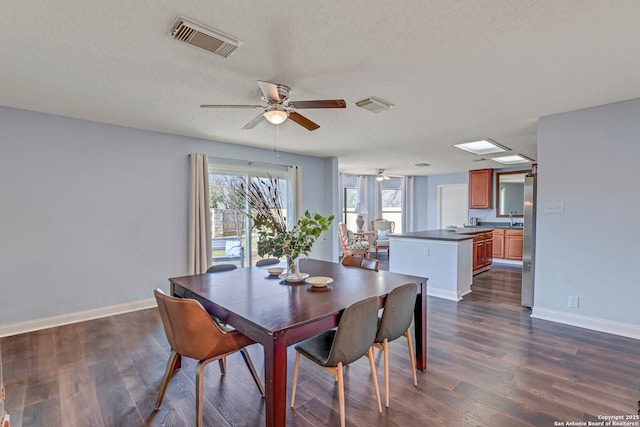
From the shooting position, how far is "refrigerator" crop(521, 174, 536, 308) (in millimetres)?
3980

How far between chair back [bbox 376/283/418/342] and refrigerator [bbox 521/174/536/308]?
2854 mm

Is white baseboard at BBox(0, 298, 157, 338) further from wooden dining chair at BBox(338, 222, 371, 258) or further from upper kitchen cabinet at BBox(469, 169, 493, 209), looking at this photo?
upper kitchen cabinet at BBox(469, 169, 493, 209)

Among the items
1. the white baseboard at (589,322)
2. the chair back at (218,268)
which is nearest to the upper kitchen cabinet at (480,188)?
the white baseboard at (589,322)

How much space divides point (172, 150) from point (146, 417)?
3.44 metres

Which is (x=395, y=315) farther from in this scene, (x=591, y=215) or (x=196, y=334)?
(x=591, y=215)

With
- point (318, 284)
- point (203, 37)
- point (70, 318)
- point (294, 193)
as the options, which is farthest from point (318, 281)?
point (294, 193)

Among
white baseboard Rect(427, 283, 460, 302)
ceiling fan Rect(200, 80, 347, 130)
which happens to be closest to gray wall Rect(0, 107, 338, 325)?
ceiling fan Rect(200, 80, 347, 130)

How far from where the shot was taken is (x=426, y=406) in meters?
Result: 2.03

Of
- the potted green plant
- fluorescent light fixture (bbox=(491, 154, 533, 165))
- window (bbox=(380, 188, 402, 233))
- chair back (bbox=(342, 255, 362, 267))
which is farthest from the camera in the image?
window (bbox=(380, 188, 402, 233))

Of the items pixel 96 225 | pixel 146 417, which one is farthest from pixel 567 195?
pixel 96 225

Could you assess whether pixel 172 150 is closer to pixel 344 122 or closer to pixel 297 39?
pixel 344 122

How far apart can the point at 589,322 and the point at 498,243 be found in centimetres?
442

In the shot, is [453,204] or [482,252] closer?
[482,252]

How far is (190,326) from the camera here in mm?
1726
